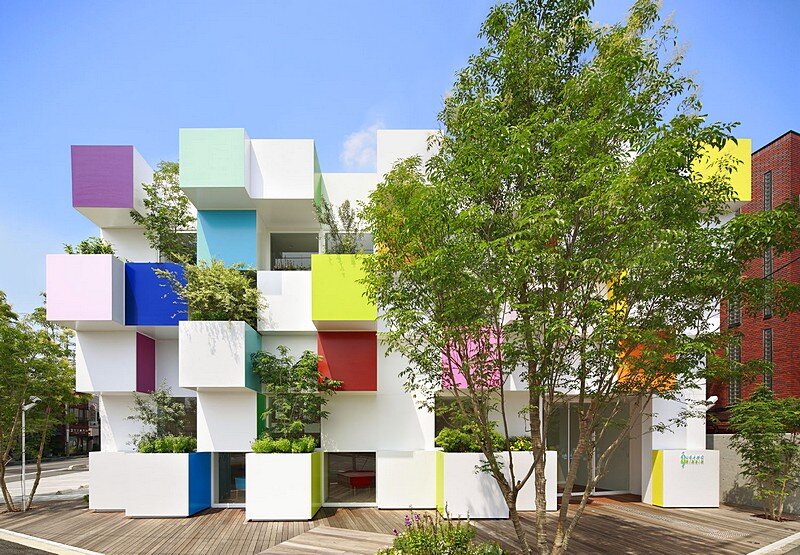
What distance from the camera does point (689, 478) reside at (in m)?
15.2

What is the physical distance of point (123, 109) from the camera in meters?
14.5

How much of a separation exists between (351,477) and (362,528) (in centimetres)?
312

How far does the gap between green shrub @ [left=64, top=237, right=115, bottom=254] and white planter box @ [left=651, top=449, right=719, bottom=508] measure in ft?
52.6

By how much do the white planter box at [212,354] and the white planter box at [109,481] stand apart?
260cm

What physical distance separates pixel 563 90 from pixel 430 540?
6829mm

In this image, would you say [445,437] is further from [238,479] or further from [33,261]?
[33,261]

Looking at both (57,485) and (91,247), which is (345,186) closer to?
(91,247)

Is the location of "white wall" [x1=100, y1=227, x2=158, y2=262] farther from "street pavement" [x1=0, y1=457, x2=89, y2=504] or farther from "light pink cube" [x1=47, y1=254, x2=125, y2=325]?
"street pavement" [x1=0, y1=457, x2=89, y2=504]

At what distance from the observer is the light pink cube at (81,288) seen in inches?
555

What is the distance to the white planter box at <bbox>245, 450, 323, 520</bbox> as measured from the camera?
1339 cm

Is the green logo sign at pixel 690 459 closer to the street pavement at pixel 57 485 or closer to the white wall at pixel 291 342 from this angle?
the white wall at pixel 291 342

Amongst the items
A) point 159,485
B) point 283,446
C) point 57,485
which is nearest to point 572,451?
point 283,446

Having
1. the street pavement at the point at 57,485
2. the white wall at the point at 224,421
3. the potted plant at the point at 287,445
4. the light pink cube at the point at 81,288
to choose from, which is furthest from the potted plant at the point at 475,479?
the street pavement at the point at 57,485

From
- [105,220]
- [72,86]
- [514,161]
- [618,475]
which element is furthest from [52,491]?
[514,161]
